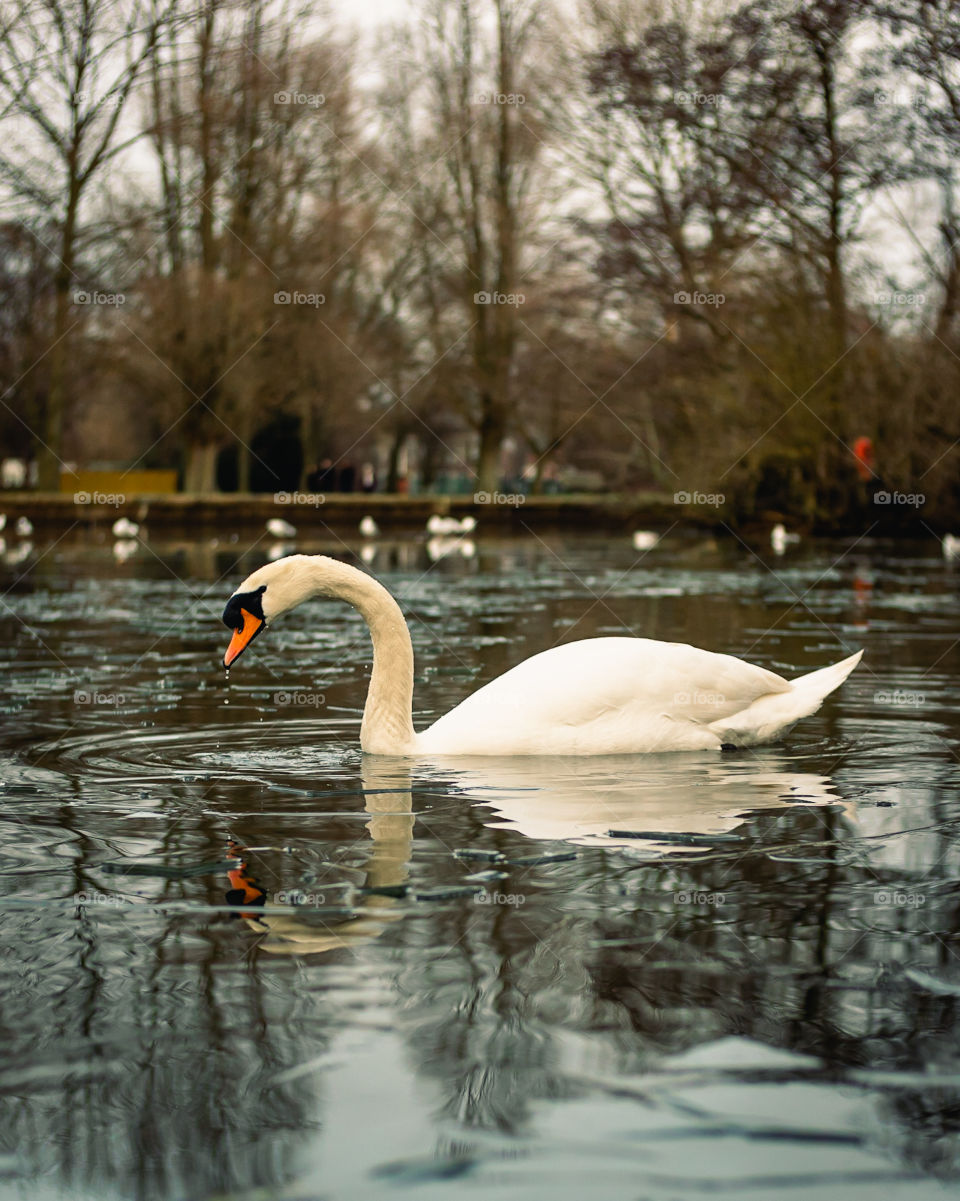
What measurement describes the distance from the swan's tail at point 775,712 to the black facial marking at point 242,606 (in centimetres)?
184

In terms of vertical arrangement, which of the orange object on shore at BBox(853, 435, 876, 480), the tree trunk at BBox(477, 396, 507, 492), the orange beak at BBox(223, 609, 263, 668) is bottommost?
the orange beak at BBox(223, 609, 263, 668)

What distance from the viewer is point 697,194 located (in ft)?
96.2

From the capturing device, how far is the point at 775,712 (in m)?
6.76

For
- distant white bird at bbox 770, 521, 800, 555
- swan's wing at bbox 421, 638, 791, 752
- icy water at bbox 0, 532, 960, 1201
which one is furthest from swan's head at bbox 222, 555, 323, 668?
distant white bird at bbox 770, 521, 800, 555

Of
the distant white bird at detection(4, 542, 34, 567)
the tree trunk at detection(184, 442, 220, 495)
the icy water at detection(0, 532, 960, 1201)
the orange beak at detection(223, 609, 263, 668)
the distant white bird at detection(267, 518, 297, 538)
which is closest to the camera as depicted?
the icy water at detection(0, 532, 960, 1201)

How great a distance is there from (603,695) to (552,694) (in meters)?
0.20

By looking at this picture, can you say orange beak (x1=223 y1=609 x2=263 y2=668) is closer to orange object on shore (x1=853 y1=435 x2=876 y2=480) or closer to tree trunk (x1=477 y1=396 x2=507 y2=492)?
orange object on shore (x1=853 y1=435 x2=876 y2=480)

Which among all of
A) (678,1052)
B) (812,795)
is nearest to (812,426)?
(812,795)

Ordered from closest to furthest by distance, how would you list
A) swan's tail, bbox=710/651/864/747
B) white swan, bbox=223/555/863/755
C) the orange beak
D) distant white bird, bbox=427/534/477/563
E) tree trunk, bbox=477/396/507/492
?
the orange beak
white swan, bbox=223/555/863/755
swan's tail, bbox=710/651/864/747
distant white bird, bbox=427/534/477/563
tree trunk, bbox=477/396/507/492

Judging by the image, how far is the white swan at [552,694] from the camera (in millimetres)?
6273

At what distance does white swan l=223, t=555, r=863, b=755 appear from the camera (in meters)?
6.27

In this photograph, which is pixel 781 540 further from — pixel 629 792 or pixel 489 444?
pixel 489 444

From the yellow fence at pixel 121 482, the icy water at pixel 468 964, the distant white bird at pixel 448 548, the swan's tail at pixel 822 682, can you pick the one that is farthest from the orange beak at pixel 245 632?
the yellow fence at pixel 121 482

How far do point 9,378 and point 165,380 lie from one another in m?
3.37
